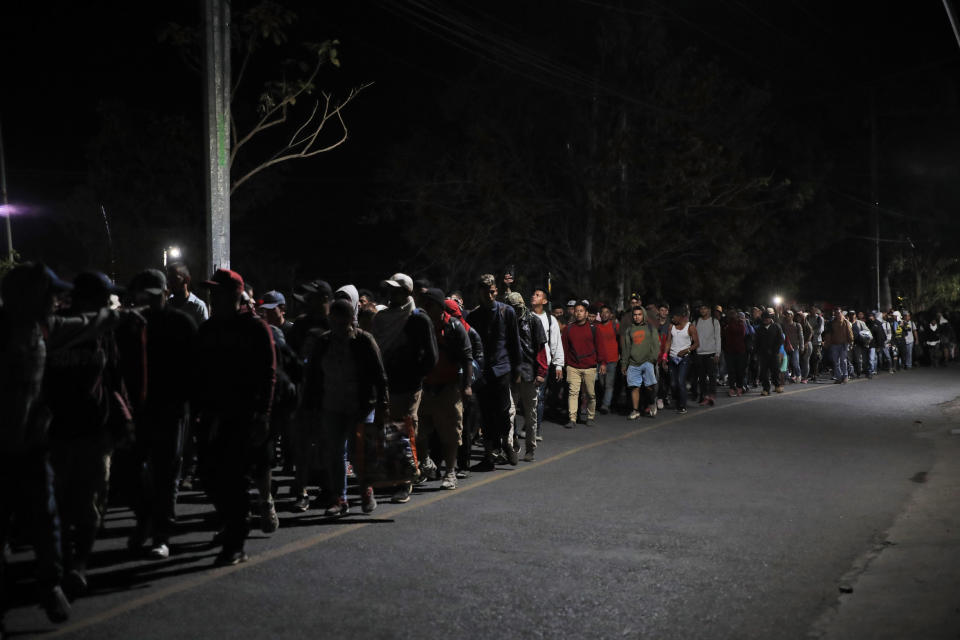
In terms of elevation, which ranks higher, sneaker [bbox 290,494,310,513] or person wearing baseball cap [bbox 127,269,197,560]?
person wearing baseball cap [bbox 127,269,197,560]

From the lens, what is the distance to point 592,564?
644 centimetres

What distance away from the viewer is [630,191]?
27781 millimetres

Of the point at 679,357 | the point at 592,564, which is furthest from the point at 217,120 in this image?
the point at 679,357

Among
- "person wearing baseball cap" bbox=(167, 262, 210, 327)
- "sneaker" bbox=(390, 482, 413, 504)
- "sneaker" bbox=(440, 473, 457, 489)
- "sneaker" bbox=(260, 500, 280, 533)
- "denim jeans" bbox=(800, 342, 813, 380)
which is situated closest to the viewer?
"sneaker" bbox=(260, 500, 280, 533)

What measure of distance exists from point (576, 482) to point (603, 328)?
6.58 meters

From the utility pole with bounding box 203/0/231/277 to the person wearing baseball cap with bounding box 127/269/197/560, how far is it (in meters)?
5.52

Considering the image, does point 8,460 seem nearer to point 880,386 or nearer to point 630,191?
point 880,386

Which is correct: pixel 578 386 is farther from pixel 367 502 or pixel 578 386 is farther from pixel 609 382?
pixel 367 502

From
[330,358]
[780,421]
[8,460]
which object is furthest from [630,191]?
[8,460]

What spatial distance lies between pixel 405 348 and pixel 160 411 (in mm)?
2550

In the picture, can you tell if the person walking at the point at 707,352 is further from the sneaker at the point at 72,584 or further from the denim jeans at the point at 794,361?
the sneaker at the point at 72,584

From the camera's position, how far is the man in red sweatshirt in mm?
15055

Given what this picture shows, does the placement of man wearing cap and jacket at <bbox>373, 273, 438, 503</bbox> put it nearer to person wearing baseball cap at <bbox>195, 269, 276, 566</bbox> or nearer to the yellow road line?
the yellow road line

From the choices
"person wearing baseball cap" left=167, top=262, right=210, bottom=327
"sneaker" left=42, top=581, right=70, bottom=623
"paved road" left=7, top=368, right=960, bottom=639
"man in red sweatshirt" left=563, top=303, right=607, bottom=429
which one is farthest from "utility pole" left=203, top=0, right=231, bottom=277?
"sneaker" left=42, top=581, right=70, bottom=623
